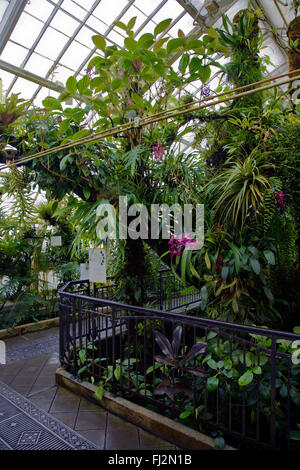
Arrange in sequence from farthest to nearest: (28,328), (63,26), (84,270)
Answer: (63,26) < (28,328) < (84,270)

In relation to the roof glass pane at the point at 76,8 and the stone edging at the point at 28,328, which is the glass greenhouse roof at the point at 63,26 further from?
the stone edging at the point at 28,328

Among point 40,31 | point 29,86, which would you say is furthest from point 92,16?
point 29,86

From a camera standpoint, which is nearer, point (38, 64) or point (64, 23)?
point (64, 23)

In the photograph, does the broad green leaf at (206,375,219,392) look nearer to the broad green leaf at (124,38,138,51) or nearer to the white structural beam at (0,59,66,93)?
the broad green leaf at (124,38,138,51)

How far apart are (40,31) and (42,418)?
261 inches

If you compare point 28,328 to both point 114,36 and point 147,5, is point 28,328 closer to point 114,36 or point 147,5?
point 114,36

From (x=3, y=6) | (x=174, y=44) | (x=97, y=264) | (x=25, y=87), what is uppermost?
(x=3, y=6)

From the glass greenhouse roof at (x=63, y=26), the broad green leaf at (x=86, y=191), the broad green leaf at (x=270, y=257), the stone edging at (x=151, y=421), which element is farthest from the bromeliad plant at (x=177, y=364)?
the glass greenhouse roof at (x=63, y=26)

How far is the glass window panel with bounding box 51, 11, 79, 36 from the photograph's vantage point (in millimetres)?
5723

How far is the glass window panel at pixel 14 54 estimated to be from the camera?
566cm

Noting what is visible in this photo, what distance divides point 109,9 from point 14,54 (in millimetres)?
2119

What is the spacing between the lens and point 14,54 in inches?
229

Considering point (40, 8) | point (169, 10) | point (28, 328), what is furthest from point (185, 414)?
point (169, 10)

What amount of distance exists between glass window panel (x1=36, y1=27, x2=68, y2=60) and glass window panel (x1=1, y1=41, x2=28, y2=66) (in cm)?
33
